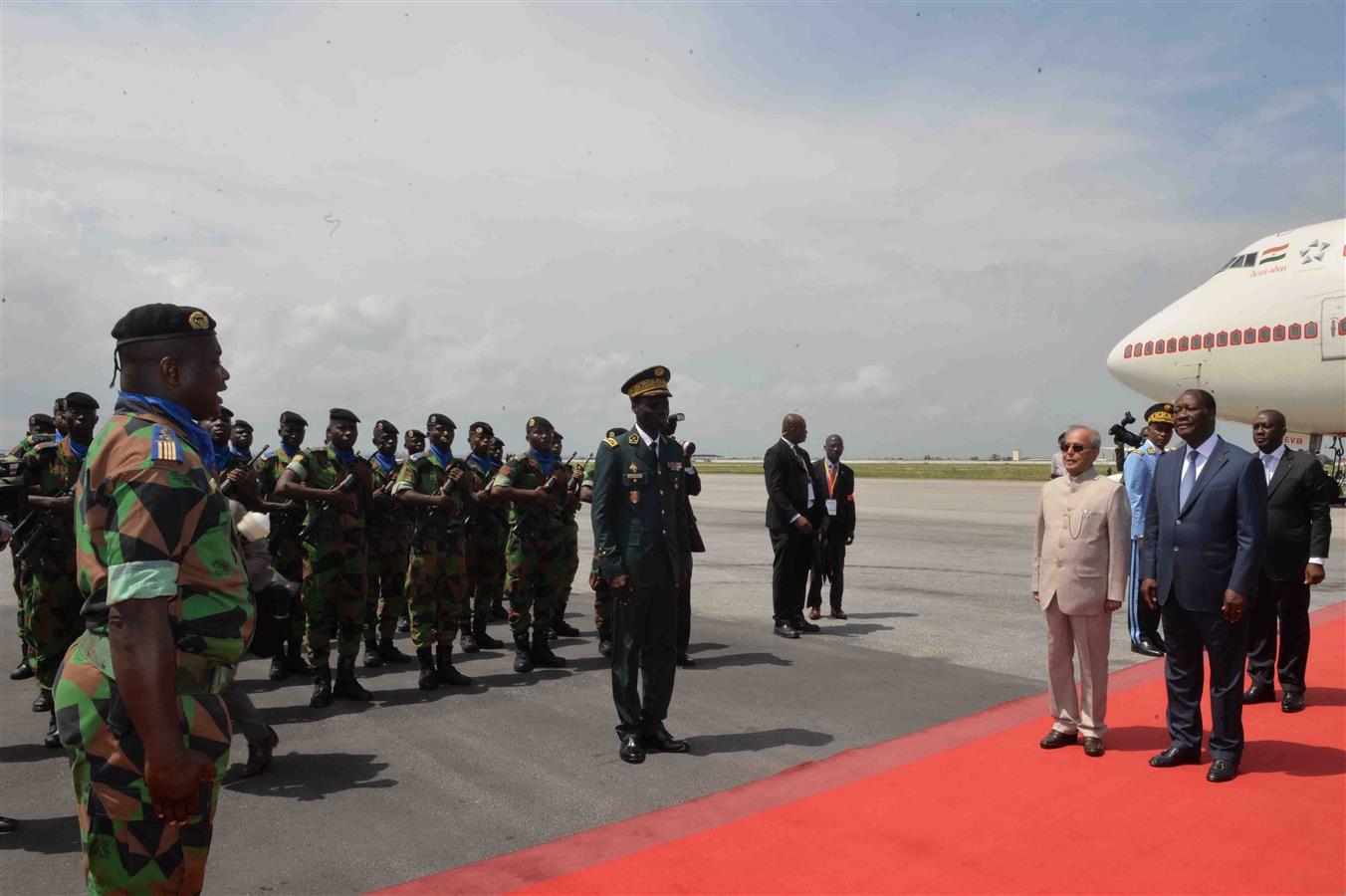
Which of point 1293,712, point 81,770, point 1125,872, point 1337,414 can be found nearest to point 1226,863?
point 1125,872

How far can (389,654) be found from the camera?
7.95m

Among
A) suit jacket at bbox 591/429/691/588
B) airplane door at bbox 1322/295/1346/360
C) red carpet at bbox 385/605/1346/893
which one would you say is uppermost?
airplane door at bbox 1322/295/1346/360

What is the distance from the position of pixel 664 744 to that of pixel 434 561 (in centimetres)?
273

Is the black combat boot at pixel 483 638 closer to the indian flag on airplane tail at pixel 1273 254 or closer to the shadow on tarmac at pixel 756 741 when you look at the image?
the shadow on tarmac at pixel 756 741

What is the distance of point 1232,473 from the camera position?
16.3 feet

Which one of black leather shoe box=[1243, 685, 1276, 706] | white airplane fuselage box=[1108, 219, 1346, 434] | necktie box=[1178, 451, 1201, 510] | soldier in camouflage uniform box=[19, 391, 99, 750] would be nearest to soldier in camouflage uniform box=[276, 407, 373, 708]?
soldier in camouflage uniform box=[19, 391, 99, 750]

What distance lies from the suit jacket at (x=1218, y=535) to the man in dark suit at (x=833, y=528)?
Answer: 4664 mm

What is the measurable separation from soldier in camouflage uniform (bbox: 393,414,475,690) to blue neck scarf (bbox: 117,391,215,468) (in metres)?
4.64

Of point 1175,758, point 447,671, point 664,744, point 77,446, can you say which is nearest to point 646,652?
point 664,744

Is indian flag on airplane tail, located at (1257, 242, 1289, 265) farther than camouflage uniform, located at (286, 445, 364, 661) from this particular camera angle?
Yes

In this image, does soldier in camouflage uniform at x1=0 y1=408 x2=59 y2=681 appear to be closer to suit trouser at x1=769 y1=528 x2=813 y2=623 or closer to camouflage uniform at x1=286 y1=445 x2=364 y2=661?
camouflage uniform at x1=286 y1=445 x2=364 y2=661

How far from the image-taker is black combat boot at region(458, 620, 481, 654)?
27.5ft

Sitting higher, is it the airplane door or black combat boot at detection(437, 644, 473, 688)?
the airplane door

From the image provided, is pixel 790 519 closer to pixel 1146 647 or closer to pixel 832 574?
pixel 832 574
